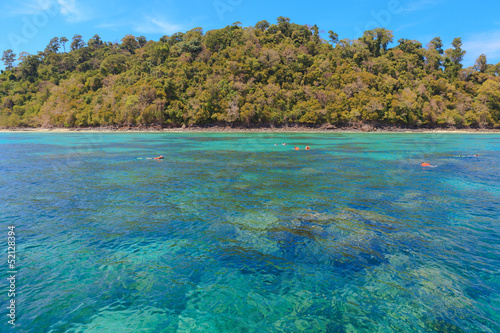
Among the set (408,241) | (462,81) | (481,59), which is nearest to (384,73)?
(462,81)

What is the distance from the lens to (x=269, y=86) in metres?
106

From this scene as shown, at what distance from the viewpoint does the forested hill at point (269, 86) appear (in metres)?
99.1

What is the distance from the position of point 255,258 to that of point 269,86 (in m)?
104

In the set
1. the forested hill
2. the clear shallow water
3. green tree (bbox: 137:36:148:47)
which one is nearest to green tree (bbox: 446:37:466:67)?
the forested hill

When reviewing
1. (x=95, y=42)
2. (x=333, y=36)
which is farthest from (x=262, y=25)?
(x=95, y=42)

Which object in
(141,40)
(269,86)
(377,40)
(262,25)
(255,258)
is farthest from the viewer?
(141,40)

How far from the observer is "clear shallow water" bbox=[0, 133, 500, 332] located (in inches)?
223

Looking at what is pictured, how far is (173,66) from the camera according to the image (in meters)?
121

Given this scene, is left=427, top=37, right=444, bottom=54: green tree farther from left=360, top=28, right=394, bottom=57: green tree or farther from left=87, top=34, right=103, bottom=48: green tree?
left=87, top=34, right=103, bottom=48: green tree

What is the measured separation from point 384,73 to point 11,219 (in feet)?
430

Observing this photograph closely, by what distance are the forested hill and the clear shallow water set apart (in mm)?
87171

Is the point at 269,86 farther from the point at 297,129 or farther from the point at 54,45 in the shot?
the point at 54,45

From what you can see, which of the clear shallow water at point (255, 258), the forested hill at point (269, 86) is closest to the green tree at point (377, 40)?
the forested hill at point (269, 86)

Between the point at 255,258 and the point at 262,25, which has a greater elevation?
the point at 262,25
